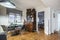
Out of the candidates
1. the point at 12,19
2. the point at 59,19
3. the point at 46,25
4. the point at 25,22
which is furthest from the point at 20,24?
the point at 59,19

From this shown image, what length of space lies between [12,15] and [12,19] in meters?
0.37

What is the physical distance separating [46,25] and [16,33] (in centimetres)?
252

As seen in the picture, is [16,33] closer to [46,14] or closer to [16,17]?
[16,17]

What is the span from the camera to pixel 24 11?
10164mm

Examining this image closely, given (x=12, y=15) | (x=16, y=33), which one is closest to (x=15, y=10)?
A: (x=12, y=15)

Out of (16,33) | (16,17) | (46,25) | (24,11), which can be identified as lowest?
(16,33)

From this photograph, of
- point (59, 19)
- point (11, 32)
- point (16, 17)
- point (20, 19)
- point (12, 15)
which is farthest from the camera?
point (59, 19)

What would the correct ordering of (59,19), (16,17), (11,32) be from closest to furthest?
1. (11,32)
2. (16,17)
3. (59,19)

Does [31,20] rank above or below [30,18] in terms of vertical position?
below

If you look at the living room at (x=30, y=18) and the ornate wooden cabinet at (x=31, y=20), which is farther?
the ornate wooden cabinet at (x=31, y=20)

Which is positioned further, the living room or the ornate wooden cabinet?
the ornate wooden cabinet

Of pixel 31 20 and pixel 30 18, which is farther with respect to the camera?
pixel 30 18

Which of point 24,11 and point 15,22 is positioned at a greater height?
point 24,11

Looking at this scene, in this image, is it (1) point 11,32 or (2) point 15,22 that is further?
(2) point 15,22
